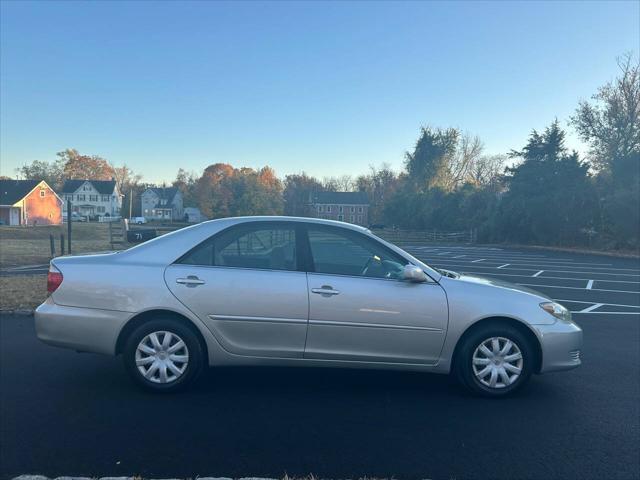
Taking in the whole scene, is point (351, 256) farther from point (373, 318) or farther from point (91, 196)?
point (91, 196)

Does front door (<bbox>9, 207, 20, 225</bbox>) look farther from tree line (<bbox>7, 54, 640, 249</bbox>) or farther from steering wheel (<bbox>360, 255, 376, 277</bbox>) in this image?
steering wheel (<bbox>360, 255, 376, 277</bbox>)

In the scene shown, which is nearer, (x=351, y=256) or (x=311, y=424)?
(x=311, y=424)

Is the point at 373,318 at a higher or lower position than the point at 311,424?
higher

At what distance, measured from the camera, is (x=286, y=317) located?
14.8ft

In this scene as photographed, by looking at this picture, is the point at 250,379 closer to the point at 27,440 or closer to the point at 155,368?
the point at 155,368

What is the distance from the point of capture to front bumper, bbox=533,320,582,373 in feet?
15.3

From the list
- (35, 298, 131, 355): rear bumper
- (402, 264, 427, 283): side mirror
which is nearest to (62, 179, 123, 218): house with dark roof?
(35, 298, 131, 355): rear bumper

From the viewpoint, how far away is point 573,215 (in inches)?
1335

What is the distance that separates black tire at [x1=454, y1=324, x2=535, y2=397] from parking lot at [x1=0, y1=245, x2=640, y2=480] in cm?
11

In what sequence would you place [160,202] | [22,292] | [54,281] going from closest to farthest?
[54,281] → [22,292] → [160,202]

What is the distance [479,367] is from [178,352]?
2.76m

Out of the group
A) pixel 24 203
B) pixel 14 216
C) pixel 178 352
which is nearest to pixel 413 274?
pixel 178 352

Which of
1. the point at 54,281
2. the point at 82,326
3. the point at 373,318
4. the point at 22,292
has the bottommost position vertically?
the point at 22,292

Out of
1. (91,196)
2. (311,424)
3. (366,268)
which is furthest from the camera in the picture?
(91,196)
